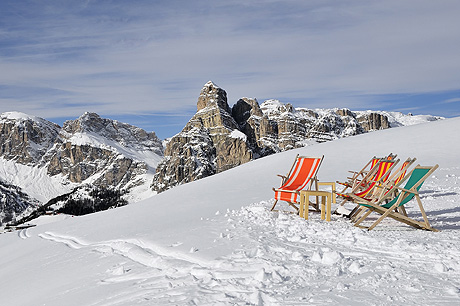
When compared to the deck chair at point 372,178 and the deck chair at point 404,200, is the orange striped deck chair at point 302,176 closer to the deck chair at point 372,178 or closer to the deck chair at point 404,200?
the deck chair at point 372,178

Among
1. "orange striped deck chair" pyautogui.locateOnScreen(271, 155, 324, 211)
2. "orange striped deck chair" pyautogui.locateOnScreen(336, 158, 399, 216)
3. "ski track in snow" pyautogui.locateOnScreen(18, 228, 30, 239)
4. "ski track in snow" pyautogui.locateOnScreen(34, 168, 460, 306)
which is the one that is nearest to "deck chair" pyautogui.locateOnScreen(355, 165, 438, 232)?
"ski track in snow" pyautogui.locateOnScreen(34, 168, 460, 306)

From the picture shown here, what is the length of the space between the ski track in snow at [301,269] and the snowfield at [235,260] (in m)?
0.01

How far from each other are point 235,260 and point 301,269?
0.81 metres

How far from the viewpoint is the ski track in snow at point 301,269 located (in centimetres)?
337

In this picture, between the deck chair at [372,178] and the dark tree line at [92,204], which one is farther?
the dark tree line at [92,204]

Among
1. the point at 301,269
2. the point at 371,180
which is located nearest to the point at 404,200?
the point at 371,180

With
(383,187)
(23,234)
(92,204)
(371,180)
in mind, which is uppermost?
(383,187)

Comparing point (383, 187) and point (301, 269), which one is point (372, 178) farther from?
point (301, 269)

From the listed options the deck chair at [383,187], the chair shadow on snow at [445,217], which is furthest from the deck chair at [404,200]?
the chair shadow on snow at [445,217]

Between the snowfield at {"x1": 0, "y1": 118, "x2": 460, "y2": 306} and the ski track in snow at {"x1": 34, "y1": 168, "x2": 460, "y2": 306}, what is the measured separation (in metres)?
0.01

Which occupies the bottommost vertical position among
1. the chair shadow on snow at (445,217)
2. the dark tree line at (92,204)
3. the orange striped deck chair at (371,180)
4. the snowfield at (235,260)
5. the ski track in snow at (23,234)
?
the dark tree line at (92,204)

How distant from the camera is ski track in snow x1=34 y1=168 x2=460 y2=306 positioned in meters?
3.37

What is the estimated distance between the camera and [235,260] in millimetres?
4426

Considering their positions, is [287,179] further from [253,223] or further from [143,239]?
[143,239]
